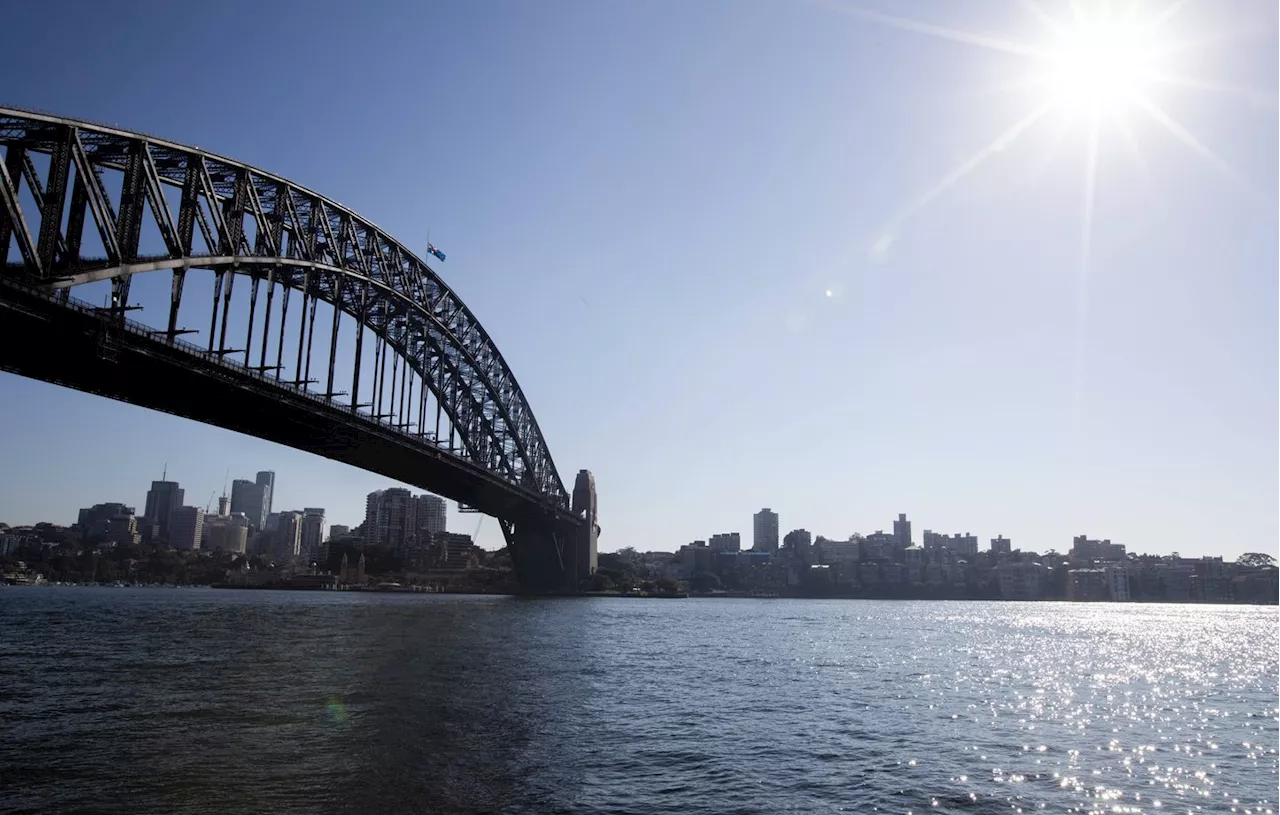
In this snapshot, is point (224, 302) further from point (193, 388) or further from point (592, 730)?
point (592, 730)

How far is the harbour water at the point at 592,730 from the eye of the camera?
1498 centimetres

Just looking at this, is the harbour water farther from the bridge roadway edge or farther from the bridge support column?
the bridge support column

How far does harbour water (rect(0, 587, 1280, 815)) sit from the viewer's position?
14977 mm

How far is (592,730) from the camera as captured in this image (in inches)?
825

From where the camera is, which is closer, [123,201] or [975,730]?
[975,730]

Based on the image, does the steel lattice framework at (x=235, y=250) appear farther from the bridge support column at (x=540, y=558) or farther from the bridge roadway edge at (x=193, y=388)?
the bridge support column at (x=540, y=558)

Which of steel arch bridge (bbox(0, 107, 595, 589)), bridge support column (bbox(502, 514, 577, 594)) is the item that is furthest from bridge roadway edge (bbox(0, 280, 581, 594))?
bridge support column (bbox(502, 514, 577, 594))

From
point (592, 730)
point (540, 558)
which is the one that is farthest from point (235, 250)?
point (540, 558)

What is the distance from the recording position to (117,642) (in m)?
38.2

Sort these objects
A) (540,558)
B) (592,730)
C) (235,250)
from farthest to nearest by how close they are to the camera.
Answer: (540,558) < (235,250) < (592,730)

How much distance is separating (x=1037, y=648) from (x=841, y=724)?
125 feet

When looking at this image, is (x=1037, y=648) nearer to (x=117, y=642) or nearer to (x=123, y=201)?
(x=117, y=642)

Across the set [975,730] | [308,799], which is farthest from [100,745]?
[975,730]

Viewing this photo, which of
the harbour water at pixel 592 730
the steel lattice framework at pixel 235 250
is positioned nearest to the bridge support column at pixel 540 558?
the steel lattice framework at pixel 235 250
